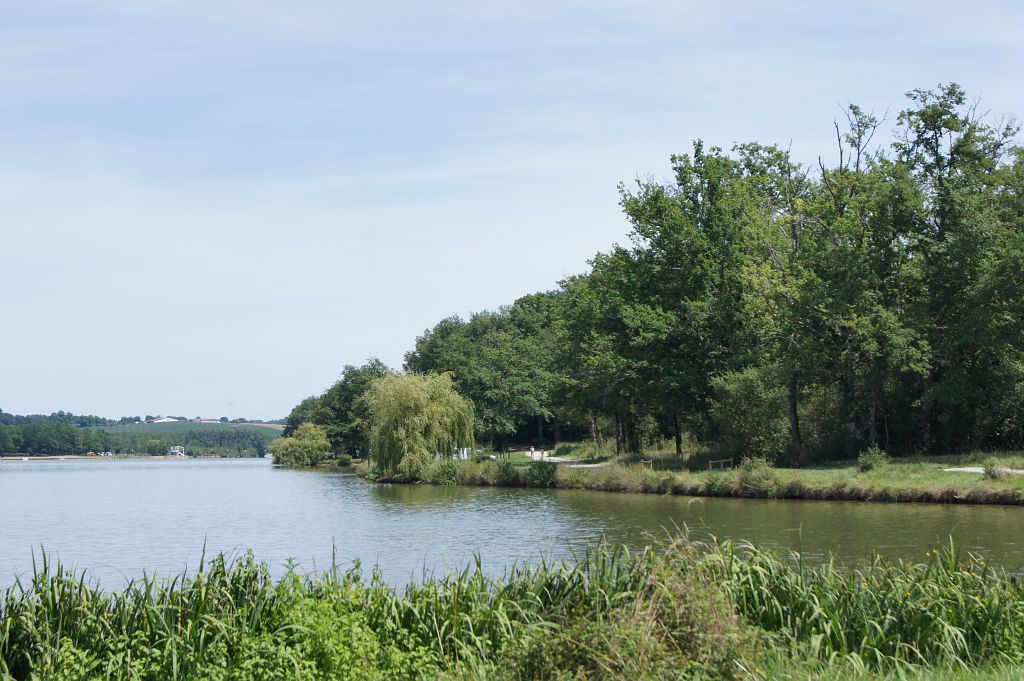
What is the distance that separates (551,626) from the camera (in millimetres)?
8586

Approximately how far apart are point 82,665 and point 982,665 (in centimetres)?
775

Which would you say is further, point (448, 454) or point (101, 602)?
point (448, 454)

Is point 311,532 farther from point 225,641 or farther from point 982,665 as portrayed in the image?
point 982,665

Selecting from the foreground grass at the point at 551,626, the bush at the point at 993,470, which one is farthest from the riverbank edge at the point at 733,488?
the foreground grass at the point at 551,626

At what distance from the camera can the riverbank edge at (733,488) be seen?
28.3m

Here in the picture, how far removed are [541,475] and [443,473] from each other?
625cm

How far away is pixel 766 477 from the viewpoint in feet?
112

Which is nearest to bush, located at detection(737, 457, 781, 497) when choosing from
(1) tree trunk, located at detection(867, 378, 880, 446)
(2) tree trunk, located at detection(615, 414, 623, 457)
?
(1) tree trunk, located at detection(867, 378, 880, 446)

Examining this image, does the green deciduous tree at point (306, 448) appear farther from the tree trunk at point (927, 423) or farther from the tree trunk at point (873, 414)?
the tree trunk at point (927, 423)

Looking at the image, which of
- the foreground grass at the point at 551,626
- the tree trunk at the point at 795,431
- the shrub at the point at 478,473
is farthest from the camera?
the shrub at the point at 478,473

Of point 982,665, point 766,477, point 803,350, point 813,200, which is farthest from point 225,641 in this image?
point 813,200

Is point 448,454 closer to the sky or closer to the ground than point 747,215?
closer to the ground

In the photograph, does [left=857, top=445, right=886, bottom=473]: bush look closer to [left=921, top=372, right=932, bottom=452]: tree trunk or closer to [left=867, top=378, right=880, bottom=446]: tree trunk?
[left=867, top=378, right=880, bottom=446]: tree trunk

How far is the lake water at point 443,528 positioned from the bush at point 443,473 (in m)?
4.47
